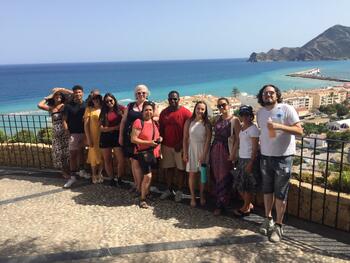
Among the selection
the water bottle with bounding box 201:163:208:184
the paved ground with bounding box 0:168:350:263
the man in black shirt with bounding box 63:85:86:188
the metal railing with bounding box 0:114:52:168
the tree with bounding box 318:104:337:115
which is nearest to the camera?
the paved ground with bounding box 0:168:350:263

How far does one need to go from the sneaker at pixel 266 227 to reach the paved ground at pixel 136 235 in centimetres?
9

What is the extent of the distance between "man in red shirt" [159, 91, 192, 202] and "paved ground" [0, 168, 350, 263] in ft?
1.96

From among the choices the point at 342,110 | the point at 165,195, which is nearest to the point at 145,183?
the point at 165,195

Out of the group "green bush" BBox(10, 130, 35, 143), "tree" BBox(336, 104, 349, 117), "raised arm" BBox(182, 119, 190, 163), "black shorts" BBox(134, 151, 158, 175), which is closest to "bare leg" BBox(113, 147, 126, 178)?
"black shorts" BBox(134, 151, 158, 175)

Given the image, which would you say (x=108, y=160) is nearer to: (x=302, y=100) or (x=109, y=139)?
(x=109, y=139)

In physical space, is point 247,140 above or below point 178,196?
above

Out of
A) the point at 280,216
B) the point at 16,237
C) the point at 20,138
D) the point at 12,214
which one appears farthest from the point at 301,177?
the point at 20,138

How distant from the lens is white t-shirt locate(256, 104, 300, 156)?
4.13m

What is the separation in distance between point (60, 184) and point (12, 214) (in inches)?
52.7

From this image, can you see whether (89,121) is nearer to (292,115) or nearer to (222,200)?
(222,200)

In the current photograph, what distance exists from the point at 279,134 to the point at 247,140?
0.52 meters

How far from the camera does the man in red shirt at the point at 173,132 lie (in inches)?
210

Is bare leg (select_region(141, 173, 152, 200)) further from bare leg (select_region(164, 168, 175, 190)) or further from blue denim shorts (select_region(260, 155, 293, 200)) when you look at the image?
blue denim shorts (select_region(260, 155, 293, 200))

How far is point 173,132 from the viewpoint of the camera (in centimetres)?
540
